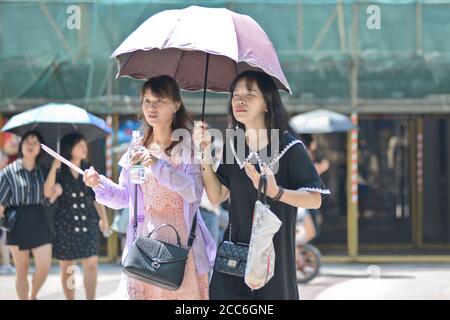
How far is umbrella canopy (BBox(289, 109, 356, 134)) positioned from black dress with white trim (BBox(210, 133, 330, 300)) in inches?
268

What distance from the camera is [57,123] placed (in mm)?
8367

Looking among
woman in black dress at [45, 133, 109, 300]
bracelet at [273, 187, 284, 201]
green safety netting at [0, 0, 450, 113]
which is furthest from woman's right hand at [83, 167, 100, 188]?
green safety netting at [0, 0, 450, 113]

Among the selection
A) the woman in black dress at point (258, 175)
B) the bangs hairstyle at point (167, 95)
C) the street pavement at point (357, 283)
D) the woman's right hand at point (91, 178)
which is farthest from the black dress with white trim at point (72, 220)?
the woman in black dress at point (258, 175)

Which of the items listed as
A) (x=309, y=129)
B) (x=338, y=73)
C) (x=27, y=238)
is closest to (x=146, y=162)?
(x=27, y=238)

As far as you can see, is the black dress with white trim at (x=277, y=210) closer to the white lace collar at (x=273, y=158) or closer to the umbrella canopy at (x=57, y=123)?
the white lace collar at (x=273, y=158)

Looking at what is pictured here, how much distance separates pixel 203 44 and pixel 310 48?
7847 mm

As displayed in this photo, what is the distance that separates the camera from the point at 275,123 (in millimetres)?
4371

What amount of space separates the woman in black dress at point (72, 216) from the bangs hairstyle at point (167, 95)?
3.40m

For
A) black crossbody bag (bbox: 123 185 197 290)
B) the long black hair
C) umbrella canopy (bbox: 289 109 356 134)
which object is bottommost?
black crossbody bag (bbox: 123 185 197 290)

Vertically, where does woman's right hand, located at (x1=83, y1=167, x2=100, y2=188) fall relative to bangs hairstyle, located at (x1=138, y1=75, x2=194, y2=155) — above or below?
below

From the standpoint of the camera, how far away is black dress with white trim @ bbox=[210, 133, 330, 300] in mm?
4184

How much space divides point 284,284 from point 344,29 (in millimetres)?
8365

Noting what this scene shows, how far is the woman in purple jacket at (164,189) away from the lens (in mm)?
4523

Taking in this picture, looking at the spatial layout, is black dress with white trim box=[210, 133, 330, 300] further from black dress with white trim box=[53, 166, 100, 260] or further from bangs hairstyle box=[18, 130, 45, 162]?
bangs hairstyle box=[18, 130, 45, 162]
